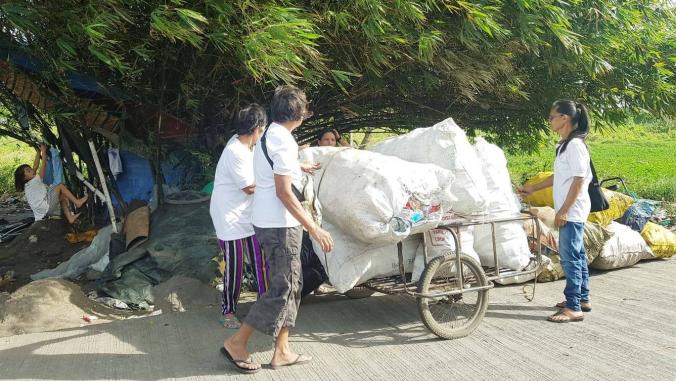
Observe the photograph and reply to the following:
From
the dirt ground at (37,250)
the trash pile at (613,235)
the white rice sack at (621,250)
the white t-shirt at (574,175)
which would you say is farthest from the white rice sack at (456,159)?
the dirt ground at (37,250)

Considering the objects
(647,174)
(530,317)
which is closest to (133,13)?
(530,317)

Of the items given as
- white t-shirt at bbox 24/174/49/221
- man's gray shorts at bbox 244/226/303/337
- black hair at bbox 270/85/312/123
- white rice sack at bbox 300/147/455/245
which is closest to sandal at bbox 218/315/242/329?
man's gray shorts at bbox 244/226/303/337

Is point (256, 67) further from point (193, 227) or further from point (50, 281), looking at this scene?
point (50, 281)

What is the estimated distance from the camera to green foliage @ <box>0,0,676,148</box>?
478cm

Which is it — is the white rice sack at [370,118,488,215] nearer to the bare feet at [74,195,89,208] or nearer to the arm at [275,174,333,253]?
the arm at [275,174,333,253]

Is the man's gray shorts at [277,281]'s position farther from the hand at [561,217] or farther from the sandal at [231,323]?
the hand at [561,217]

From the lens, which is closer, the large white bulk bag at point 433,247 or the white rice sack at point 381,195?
the white rice sack at point 381,195

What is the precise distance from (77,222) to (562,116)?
21.5ft

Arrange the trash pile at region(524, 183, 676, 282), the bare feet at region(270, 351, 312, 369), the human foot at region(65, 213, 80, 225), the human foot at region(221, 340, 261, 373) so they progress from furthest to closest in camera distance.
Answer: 1. the human foot at region(65, 213, 80, 225)
2. the trash pile at region(524, 183, 676, 282)
3. the bare feet at region(270, 351, 312, 369)
4. the human foot at region(221, 340, 261, 373)

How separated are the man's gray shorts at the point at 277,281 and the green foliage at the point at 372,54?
5.90 ft

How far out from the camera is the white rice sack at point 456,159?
4320mm

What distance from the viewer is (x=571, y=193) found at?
459 cm

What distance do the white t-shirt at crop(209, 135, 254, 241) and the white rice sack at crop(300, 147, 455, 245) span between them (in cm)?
52

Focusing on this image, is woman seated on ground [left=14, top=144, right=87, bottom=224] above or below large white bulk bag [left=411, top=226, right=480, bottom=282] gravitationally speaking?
above
